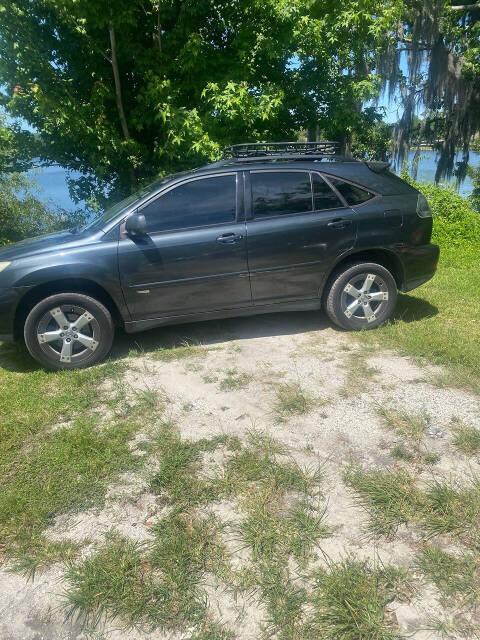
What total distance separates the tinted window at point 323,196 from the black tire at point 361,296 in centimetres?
66

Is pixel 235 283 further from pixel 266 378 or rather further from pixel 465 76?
pixel 465 76

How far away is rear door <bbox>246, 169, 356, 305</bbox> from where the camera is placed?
4.59 m

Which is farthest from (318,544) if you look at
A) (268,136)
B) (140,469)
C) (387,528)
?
(268,136)

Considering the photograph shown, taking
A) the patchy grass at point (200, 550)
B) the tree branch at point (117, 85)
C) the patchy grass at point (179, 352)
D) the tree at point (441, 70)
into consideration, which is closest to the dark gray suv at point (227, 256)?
the patchy grass at point (179, 352)

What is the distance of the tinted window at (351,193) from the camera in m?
4.80

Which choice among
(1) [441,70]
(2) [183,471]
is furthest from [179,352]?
(1) [441,70]

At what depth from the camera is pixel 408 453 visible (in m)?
2.90

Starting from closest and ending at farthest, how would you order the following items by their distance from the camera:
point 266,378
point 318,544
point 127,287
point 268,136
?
point 318,544 < point 266,378 < point 127,287 < point 268,136

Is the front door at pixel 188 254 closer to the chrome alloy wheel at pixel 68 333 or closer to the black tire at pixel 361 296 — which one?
the chrome alloy wheel at pixel 68 333

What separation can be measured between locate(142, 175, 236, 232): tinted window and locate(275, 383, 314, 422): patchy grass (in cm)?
179

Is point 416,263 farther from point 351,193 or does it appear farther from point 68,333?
point 68,333

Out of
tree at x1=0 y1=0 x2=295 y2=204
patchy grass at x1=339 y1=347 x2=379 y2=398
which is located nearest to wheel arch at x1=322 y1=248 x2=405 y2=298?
patchy grass at x1=339 y1=347 x2=379 y2=398

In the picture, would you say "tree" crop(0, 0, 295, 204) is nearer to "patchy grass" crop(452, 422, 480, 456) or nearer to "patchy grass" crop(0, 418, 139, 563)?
"patchy grass" crop(0, 418, 139, 563)

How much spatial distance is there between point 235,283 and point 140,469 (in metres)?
2.20
